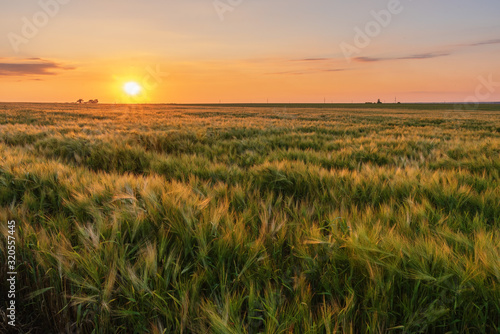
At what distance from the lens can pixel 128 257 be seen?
4.40 ft

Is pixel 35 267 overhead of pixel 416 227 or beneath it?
beneath

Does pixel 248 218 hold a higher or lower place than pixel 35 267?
higher

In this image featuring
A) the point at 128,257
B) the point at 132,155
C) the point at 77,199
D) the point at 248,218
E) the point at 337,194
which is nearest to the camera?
the point at 128,257

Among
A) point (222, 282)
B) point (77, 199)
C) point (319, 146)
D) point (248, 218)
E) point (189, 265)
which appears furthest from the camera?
point (319, 146)

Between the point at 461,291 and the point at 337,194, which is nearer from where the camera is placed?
the point at 461,291

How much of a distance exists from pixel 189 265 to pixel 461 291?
1084 millimetres

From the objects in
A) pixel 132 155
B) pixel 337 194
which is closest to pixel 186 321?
pixel 337 194

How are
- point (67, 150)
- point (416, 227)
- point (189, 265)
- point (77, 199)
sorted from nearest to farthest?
1. point (189, 265)
2. point (416, 227)
3. point (77, 199)
4. point (67, 150)

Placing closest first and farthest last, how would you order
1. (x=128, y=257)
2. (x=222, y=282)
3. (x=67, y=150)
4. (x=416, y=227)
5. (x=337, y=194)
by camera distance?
(x=222, y=282) < (x=128, y=257) < (x=416, y=227) < (x=337, y=194) < (x=67, y=150)

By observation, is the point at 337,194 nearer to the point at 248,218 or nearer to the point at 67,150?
the point at 248,218

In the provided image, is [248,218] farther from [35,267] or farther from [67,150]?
[67,150]

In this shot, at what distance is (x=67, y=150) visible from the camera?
5.47 meters

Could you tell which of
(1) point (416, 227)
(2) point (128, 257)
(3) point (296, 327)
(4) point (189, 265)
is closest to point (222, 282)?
(4) point (189, 265)

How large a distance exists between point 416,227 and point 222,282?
1197 mm
